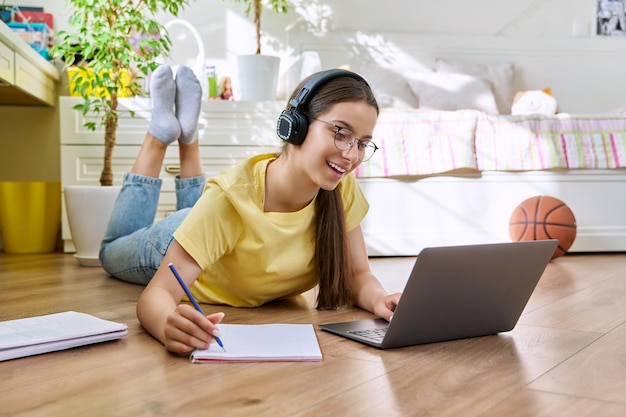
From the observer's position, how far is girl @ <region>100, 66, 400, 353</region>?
137cm

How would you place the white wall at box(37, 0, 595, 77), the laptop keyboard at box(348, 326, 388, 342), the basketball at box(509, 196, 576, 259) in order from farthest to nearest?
the white wall at box(37, 0, 595, 77) < the basketball at box(509, 196, 576, 259) < the laptop keyboard at box(348, 326, 388, 342)

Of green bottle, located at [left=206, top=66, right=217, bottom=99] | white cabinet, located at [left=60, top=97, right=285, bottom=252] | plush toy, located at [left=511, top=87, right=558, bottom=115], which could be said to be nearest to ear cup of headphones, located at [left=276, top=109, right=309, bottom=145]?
white cabinet, located at [left=60, top=97, right=285, bottom=252]

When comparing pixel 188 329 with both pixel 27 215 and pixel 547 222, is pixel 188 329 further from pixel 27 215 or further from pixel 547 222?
pixel 27 215

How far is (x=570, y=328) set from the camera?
4.92 ft

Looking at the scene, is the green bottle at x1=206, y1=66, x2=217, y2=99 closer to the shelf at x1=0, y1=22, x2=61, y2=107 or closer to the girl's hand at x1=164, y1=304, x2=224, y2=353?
the shelf at x1=0, y1=22, x2=61, y2=107

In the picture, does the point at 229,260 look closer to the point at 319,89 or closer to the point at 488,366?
the point at 319,89

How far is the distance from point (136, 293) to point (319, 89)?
3.05ft

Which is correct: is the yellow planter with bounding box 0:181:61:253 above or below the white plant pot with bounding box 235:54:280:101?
below

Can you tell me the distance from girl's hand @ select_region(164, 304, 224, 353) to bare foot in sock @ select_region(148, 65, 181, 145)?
3.59ft

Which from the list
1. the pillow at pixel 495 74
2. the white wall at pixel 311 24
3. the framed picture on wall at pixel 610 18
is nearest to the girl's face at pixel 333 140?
the white wall at pixel 311 24

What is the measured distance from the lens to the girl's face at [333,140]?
1.38 metres

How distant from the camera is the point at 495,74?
389 centimetres

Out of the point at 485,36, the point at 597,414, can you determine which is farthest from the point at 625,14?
the point at 597,414

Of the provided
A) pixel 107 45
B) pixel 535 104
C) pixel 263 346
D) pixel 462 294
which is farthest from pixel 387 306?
pixel 535 104
